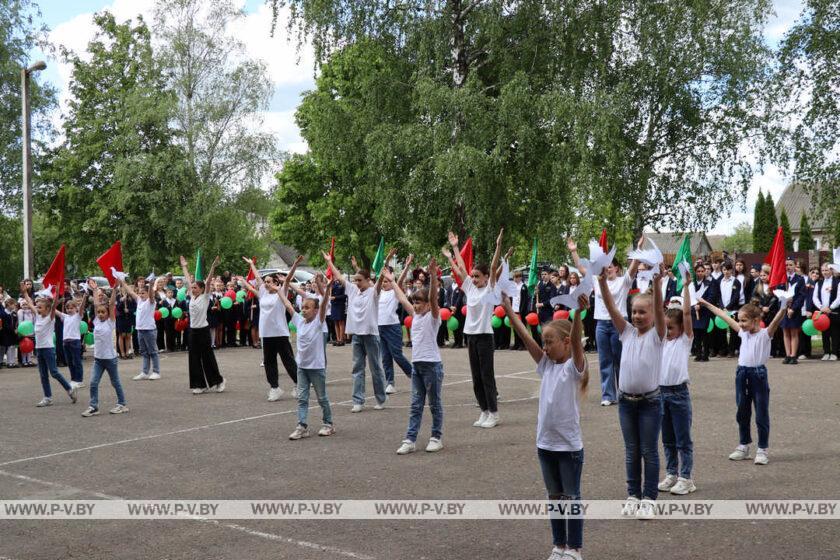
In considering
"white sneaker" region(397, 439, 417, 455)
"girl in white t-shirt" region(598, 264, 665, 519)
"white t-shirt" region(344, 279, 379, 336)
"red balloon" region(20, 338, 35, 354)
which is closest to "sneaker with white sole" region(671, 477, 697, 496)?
"girl in white t-shirt" region(598, 264, 665, 519)

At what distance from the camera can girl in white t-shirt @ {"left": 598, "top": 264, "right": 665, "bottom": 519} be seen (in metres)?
6.32

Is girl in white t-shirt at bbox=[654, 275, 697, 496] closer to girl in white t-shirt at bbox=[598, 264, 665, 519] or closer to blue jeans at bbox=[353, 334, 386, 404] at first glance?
girl in white t-shirt at bbox=[598, 264, 665, 519]

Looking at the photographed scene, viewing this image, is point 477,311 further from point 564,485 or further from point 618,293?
point 564,485

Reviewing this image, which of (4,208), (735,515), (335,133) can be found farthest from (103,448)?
(4,208)

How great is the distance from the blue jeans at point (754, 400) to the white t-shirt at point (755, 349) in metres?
0.06

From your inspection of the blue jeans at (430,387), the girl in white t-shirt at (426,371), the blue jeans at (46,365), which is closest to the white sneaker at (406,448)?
the girl in white t-shirt at (426,371)

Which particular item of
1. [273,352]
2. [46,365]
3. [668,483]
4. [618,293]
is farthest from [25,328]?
[668,483]

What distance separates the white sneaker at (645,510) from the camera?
20.8 feet

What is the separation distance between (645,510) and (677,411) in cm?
110

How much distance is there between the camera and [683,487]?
7066mm

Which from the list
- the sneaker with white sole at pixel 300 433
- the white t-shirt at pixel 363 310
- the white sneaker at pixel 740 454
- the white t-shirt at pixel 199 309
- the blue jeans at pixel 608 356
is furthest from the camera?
the white t-shirt at pixel 199 309

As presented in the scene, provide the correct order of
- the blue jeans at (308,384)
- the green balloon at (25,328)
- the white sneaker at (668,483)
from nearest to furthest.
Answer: the white sneaker at (668,483)
the blue jeans at (308,384)
the green balloon at (25,328)

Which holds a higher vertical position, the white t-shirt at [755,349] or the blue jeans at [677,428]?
the white t-shirt at [755,349]

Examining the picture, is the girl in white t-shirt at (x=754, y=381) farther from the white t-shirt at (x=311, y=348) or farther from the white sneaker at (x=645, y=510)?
the white t-shirt at (x=311, y=348)
